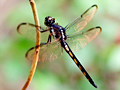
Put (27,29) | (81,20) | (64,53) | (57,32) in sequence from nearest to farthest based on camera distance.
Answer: (27,29), (57,32), (81,20), (64,53)

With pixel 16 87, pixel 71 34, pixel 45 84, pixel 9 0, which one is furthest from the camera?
pixel 9 0

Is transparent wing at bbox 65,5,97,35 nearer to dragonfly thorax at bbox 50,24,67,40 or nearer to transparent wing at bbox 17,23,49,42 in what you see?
dragonfly thorax at bbox 50,24,67,40

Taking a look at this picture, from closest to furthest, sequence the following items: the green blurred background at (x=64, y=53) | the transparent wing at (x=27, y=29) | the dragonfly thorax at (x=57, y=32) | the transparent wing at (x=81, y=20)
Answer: the transparent wing at (x=27, y=29) → the dragonfly thorax at (x=57, y=32) → the transparent wing at (x=81, y=20) → the green blurred background at (x=64, y=53)

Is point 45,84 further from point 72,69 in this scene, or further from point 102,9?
point 102,9

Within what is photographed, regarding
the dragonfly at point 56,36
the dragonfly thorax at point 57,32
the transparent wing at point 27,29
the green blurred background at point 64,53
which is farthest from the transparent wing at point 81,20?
the green blurred background at point 64,53

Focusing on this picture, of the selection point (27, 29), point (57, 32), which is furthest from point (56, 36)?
point (27, 29)

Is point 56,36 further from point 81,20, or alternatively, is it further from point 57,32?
point 81,20

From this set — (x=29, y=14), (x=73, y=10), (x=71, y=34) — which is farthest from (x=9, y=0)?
(x=71, y=34)

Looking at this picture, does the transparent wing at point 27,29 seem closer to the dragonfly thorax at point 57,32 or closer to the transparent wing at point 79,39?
the dragonfly thorax at point 57,32
